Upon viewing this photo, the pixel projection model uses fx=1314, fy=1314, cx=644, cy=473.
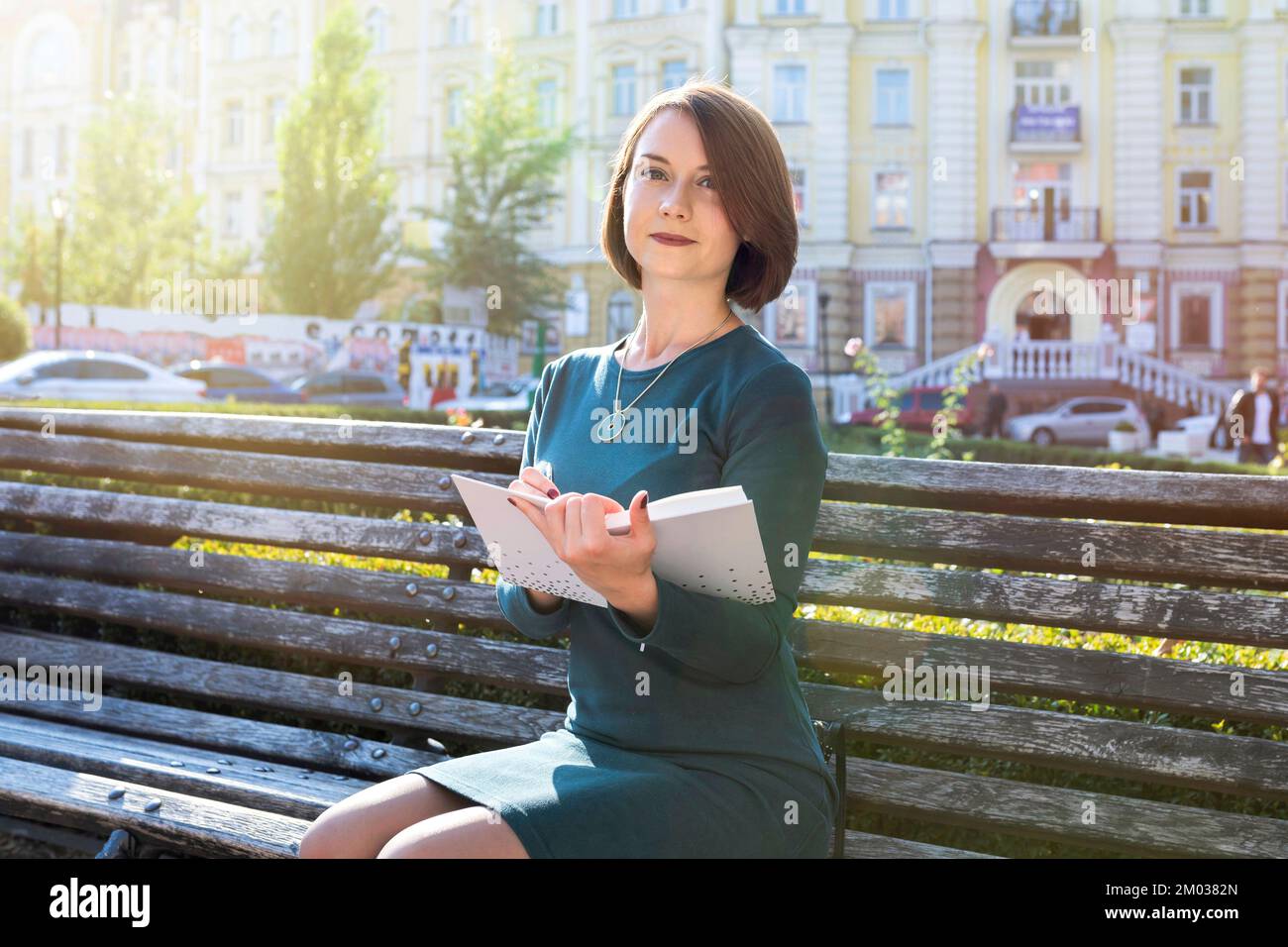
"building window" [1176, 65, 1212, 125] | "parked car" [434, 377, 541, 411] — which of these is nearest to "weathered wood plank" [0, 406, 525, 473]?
"parked car" [434, 377, 541, 411]

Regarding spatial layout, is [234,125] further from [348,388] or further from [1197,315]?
[1197,315]

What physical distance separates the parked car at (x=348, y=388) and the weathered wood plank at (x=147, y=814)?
74.4ft

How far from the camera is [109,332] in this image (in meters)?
30.3

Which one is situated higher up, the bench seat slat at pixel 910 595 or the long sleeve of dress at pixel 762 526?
the long sleeve of dress at pixel 762 526

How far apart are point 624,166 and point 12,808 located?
219cm

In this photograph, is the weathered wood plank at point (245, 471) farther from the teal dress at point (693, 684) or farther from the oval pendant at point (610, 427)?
the teal dress at point (693, 684)

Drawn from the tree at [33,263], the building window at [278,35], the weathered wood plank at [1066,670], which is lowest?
the weathered wood plank at [1066,670]

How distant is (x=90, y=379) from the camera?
21.4 meters

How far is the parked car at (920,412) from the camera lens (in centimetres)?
2789

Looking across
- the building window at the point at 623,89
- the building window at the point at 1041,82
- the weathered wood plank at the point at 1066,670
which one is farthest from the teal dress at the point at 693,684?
the building window at the point at 623,89

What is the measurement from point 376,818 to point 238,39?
44739mm

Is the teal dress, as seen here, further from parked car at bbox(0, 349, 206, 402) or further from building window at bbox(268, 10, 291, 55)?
building window at bbox(268, 10, 291, 55)

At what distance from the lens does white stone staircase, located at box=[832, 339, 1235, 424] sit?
3094 cm

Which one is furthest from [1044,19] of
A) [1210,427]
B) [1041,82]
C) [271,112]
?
[271,112]
